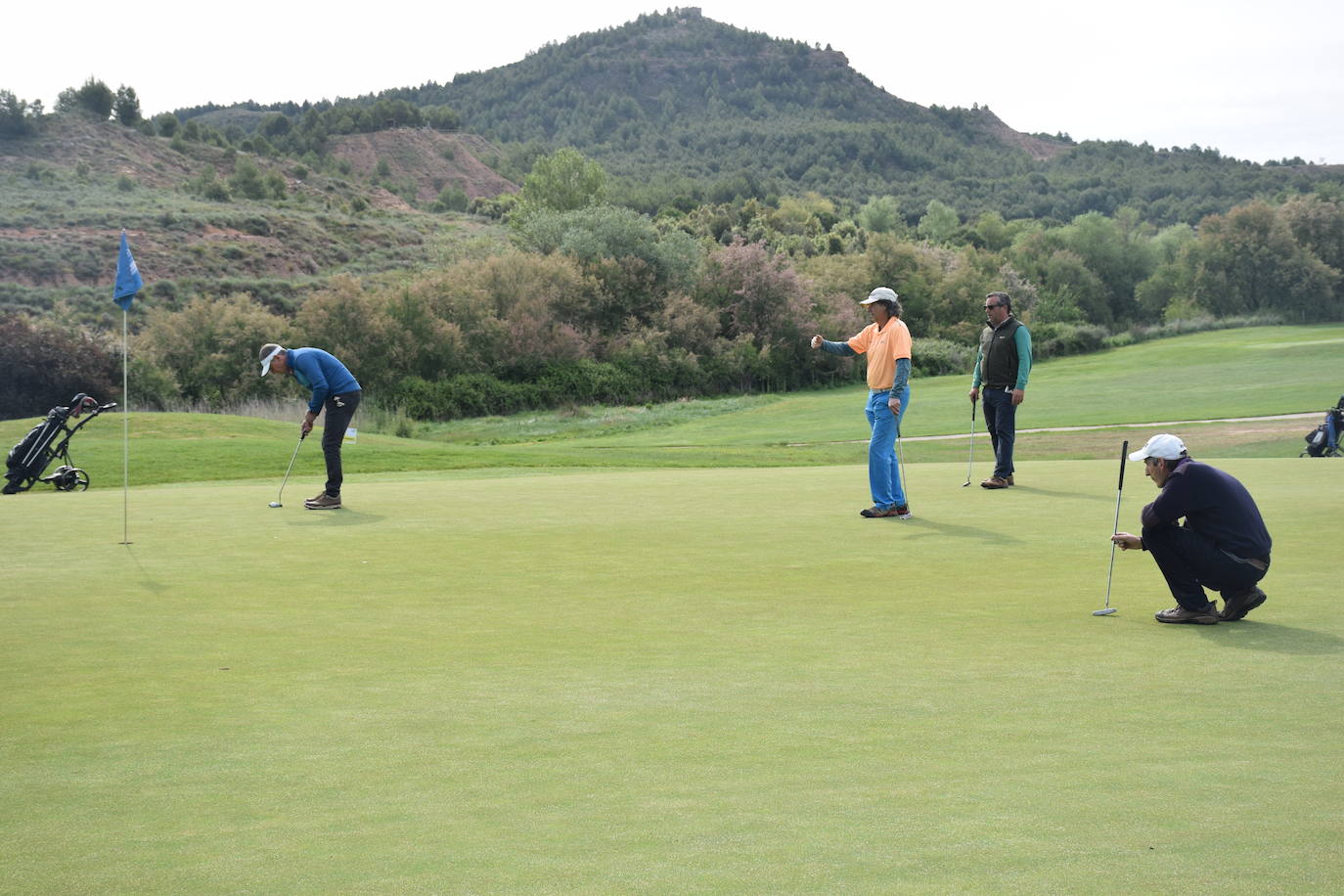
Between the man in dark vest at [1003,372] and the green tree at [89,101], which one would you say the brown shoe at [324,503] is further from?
the green tree at [89,101]

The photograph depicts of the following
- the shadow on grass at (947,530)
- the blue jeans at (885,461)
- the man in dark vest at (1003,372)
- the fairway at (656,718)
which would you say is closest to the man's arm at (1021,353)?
the man in dark vest at (1003,372)

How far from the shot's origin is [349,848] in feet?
14.9

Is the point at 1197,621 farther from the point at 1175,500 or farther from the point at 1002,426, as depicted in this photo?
the point at 1002,426

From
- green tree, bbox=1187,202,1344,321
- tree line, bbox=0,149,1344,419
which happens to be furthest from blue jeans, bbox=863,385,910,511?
green tree, bbox=1187,202,1344,321

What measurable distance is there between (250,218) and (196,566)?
269 feet

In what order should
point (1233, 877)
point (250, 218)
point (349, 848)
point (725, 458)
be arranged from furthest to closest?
1. point (250, 218)
2. point (725, 458)
3. point (349, 848)
4. point (1233, 877)

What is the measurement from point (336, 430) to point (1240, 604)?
10.9 metres

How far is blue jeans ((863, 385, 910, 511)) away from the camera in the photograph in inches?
565

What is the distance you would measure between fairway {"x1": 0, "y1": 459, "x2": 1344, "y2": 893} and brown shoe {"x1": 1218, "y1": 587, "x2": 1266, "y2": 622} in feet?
0.44

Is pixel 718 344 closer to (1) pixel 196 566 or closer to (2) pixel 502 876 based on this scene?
(1) pixel 196 566

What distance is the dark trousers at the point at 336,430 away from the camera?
1578cm

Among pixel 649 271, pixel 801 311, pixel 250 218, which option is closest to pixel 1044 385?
pixel 801 311

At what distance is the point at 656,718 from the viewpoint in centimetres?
635

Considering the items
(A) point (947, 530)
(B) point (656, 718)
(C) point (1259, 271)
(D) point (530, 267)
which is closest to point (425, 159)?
(C) point (1259, 271)
